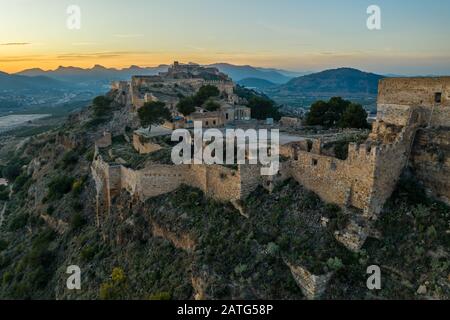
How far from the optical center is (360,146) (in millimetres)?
18688

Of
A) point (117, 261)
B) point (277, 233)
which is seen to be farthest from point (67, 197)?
point (277, 233)

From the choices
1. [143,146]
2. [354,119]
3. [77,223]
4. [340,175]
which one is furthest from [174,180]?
[354,119]

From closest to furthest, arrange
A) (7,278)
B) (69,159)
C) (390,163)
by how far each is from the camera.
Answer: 1. (390,163)
2. (7,278)
3. (69,159)

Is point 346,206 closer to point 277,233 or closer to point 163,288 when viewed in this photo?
point 277,233

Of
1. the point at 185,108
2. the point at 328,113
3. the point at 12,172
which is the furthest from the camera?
the point at 12,172

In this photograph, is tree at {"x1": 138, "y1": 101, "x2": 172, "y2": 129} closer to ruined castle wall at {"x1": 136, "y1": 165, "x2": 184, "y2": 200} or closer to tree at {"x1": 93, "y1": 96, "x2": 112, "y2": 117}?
ruined castle wall at {"x1": 136, "y1": 165, "x2": 184, "y2": 200}

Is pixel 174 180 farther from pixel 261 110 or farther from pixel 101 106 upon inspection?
pixel 101 106

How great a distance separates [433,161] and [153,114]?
2912 centimetres

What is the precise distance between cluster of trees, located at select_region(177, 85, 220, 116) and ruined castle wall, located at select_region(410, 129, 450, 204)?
88.8 feet

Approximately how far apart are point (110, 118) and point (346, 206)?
47.8 m

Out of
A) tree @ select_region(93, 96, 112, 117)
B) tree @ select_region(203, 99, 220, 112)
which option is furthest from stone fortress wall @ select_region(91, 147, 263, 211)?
tree @ select_region(93, 96, 112, 117)

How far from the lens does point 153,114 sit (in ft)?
138
